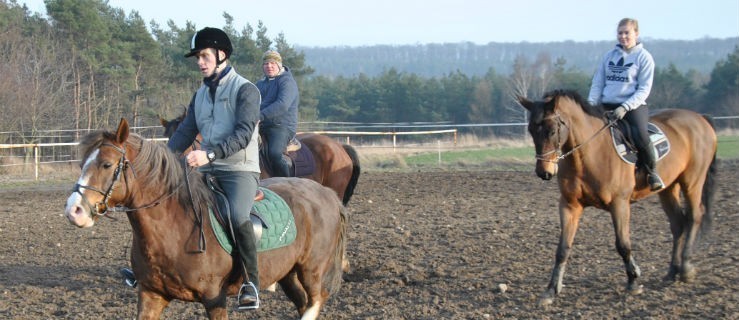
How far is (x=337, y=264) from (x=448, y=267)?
287cm

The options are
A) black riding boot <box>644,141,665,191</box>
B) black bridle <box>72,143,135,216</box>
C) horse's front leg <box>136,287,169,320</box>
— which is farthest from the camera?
black riding boot <box>644,141,665,191</box>

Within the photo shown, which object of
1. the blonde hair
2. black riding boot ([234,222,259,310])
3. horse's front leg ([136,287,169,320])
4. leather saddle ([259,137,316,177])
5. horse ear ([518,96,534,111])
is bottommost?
horse's front leg ([136,287,169,320])

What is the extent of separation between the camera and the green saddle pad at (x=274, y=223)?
5.09 metres

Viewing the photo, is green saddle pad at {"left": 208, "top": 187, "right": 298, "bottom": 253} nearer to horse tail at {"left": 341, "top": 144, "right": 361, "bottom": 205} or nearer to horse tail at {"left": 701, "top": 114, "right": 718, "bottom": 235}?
horse tail at {"left": 341, "top": 144, "right": 361, "bottom": 205}

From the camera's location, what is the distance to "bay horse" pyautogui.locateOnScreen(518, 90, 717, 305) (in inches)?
275

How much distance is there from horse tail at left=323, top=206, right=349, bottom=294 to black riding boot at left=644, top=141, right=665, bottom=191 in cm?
341

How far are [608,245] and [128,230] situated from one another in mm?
7021

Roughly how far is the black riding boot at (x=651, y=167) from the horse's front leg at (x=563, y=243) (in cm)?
82

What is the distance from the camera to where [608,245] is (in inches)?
377

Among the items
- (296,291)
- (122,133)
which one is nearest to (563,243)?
(296,291)

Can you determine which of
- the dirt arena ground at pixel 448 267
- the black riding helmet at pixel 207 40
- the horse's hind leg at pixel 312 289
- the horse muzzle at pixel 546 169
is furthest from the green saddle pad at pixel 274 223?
the horse muzzle at pixel 546 169

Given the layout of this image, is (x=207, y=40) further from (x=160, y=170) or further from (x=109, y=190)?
(x=109, y=190)

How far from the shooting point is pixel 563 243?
288 inches

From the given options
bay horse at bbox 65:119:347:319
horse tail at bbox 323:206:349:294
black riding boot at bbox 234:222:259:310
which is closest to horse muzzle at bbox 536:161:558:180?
Answer: horse tail at bbox 323:206:349:294
